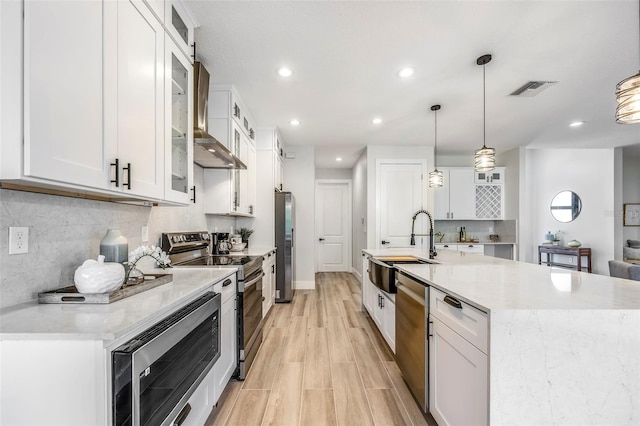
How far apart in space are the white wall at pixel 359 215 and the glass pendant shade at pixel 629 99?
386 centimetres

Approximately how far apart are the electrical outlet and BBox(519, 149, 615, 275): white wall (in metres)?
6.51

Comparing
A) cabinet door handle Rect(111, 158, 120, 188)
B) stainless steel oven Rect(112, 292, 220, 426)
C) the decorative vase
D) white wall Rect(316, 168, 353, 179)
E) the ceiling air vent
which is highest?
the ceiling air vent

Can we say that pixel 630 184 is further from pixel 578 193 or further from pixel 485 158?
pixel 485 158

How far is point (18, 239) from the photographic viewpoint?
3.76 feet

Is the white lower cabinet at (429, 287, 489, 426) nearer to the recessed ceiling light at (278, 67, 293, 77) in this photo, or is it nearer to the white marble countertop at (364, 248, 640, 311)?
the white marble countertop at (364, 248, 640, 311)

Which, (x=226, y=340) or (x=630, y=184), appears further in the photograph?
(x=630, y=184)

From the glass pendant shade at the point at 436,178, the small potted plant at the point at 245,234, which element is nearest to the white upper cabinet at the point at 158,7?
the small potted plant at the point at 245,234

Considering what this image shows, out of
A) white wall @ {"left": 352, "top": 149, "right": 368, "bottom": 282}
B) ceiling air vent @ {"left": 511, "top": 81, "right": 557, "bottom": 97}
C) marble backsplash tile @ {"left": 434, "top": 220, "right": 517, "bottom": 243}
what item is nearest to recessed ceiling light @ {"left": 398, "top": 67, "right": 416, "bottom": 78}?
ceiling air vent @ {"left": 511, "top": 81, "right": 557, "bottom": 97}

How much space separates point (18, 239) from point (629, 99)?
3.18m

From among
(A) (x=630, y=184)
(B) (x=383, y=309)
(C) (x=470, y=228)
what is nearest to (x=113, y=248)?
(B) (x=383, y=309)

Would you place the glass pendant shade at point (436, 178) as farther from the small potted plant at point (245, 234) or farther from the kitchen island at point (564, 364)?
the kitchen island at point (564, 364)

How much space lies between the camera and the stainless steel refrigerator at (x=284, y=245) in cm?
433

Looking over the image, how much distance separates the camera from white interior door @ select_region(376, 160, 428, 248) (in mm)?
5160

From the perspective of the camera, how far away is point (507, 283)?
5.09 ft
